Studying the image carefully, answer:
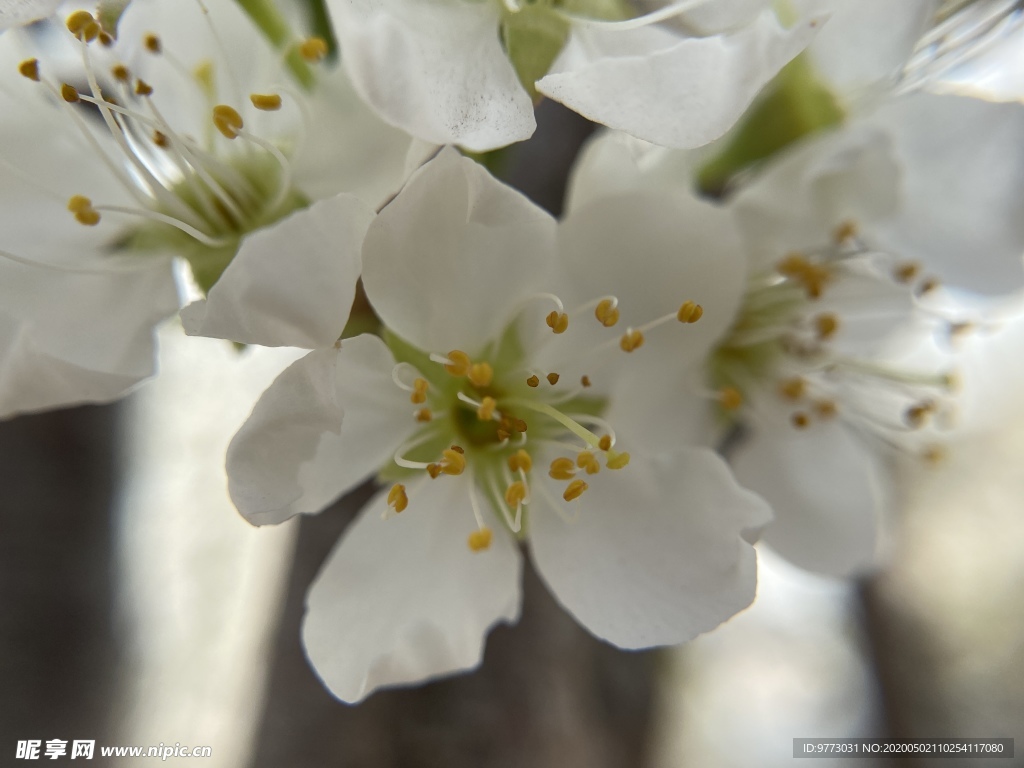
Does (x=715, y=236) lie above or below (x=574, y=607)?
above

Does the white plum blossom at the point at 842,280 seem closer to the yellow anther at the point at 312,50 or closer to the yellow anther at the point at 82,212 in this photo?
the yellow anther at the point at 312,50

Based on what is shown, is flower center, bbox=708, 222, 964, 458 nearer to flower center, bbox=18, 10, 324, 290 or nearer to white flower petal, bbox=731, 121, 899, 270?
white flower petal, bbox=731, 121, 899, 270

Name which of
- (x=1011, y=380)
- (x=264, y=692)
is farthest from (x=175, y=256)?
(x=1011, y=380)

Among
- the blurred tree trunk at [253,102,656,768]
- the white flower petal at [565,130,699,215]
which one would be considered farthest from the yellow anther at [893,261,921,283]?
the blurred tree trunk at [253,102,656,768]

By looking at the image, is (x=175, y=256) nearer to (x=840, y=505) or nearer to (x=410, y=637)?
(x=410, y=637)

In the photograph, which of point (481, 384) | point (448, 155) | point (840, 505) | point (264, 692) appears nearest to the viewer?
point (448, 155)

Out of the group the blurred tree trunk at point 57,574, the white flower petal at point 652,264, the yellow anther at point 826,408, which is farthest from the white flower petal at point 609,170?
the blurred tree trunk at point 57,574

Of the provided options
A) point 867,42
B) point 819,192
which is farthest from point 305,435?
point 867,42
